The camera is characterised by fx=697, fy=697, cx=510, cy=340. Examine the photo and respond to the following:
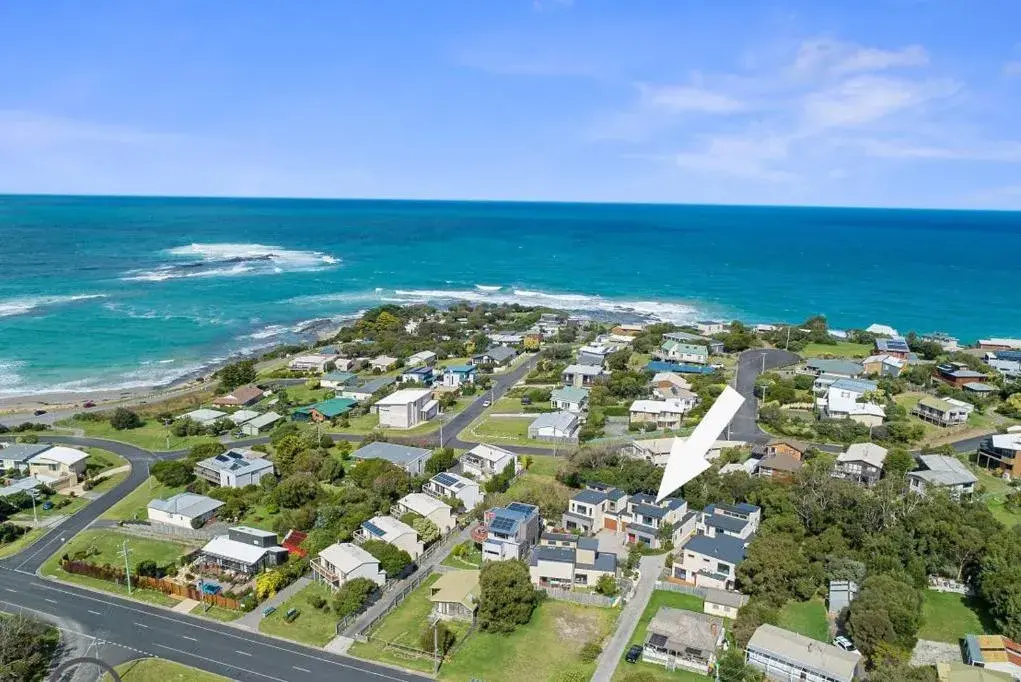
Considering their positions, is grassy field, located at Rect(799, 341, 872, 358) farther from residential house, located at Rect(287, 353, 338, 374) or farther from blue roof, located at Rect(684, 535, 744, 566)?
residential house, located at Rect(287, 353, 338, 374)

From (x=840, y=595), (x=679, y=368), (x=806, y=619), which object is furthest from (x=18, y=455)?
(x=679, y=368)

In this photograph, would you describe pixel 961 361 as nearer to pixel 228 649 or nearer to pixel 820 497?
pixel 820 497

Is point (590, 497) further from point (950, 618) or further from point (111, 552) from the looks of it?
point (111, 552)

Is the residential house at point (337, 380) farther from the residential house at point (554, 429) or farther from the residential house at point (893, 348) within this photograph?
the residential house at point (893, 348)

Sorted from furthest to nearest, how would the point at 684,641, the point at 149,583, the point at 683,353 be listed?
the point at 683,353 < the point at 149,583 < the point at 684,641

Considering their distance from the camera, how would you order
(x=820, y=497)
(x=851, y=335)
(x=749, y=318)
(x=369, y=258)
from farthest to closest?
(x=369, y=258), (x=749, y=318), (x=851, y=335), (x=820, y=497)

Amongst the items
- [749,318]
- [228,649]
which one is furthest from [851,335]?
[228,649]

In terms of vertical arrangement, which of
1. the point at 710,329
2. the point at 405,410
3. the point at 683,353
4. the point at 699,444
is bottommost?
the point at 405,410
